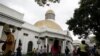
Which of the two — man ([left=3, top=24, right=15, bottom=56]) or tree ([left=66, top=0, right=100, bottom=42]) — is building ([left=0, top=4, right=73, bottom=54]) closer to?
tree ([left=66, top=0, right=100, bottom=42])

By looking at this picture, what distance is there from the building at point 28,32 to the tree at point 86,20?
10.5 m

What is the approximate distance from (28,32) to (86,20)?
18.3 m

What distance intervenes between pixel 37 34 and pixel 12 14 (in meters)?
12.0

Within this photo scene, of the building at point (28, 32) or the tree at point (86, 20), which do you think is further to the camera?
the building at point (28, 32)

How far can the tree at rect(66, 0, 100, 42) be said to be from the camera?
24922 millimetres

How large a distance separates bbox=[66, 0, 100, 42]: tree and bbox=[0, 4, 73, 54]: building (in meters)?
10.5

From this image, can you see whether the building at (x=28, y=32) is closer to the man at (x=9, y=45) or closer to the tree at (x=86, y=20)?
the tree at (x=86, y=20)

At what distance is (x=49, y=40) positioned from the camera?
4631 cm

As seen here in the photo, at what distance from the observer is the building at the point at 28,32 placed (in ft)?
107

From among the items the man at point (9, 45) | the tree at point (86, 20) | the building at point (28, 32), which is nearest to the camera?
the man at point (9, 45)

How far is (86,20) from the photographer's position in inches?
1030

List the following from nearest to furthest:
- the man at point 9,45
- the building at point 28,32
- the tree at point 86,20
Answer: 1. the man at point 9,45
2. the tree at point 86,20
3. the building at point 28,32

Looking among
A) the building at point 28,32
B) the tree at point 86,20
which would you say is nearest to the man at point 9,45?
the tree at point 86,20

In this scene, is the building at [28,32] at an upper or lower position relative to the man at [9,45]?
upper
